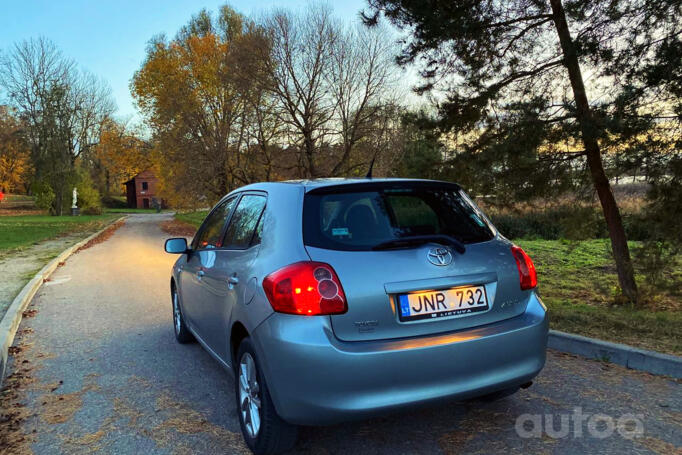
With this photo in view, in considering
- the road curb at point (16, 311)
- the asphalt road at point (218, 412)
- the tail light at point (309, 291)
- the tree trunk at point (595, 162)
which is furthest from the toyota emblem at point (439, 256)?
the tree trunk at point (595, 162)

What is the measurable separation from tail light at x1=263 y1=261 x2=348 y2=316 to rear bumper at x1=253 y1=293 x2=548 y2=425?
57 millimetres

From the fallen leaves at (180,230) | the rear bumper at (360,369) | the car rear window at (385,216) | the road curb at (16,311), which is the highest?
the car rear window at (385,216)

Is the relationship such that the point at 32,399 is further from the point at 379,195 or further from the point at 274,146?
the point at 274,146

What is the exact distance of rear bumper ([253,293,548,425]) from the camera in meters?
2.61

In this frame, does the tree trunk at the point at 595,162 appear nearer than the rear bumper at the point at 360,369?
No

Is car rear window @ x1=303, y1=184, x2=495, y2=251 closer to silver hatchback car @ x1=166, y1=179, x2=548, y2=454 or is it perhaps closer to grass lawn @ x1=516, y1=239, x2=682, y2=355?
silver hatchback car @ x1=166, y1=179, x2=548, y2=454

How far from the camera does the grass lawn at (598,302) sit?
5090 millimetres

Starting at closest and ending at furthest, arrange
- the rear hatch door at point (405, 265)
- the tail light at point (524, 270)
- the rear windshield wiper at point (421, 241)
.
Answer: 1. the rear hatch door at point (405, 265)
2. the rear windshield wiper at point (421, 241)
3. the tail light at point (524, 270)

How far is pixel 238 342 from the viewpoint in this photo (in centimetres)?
333

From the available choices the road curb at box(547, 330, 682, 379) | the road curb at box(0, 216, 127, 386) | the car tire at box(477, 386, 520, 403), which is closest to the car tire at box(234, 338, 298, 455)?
the car tire at box(477, 386, 520, 403)

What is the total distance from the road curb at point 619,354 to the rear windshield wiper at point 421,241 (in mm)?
2438

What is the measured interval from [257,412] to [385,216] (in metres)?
1.41

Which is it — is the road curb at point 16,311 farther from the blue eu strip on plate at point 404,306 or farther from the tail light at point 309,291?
the blue eu strip on plate at point 404,306

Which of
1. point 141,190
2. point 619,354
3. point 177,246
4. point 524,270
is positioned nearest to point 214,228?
point 177,246
